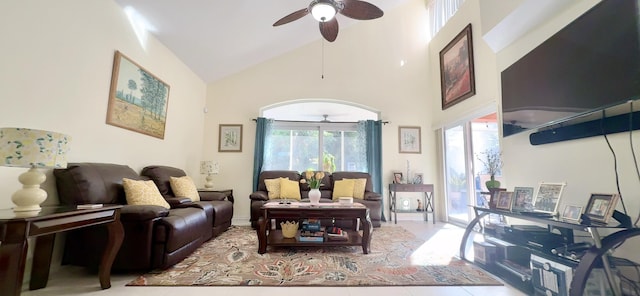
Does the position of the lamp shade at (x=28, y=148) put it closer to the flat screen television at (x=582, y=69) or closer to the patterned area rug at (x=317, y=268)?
the patterned area rug at (x=317, y=268)

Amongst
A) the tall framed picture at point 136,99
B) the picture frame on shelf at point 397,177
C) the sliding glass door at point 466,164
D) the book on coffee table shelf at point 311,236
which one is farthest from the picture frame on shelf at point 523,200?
the tall framed picture at point 136,99

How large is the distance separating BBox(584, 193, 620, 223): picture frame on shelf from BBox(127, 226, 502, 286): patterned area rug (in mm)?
842

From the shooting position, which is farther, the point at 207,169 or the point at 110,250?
the point at 207,169

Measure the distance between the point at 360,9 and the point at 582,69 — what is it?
196 cm

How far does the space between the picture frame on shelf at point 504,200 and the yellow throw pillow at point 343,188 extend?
7.93 ft

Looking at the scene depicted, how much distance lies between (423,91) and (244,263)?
15.7 feet

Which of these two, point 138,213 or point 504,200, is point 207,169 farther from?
point 504,200

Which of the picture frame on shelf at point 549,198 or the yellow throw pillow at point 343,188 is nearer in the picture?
the picture frame on shelf at point 549,198

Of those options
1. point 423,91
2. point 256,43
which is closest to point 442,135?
point 423,91

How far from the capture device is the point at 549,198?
2.08 meters

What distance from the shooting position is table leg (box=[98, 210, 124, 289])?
74.5 inches

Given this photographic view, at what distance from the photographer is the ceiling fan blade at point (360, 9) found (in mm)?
2656

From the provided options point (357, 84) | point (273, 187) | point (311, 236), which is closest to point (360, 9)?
point (311, 236)

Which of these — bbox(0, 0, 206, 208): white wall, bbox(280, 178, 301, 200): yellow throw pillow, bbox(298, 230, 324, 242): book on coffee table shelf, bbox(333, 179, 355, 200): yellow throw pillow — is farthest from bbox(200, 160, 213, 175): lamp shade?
bbox(298, 230, 324, 242): book on coffee table shelf
